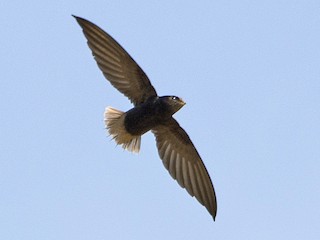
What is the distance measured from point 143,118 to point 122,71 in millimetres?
601

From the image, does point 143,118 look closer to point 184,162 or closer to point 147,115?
point 147,115

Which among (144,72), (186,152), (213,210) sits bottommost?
(213,210)

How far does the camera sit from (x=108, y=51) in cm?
1054

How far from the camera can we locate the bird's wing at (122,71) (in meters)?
10.5

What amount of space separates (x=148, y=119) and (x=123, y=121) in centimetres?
30

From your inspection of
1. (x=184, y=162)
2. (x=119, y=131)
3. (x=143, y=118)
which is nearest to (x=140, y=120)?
(x=143, y=118)

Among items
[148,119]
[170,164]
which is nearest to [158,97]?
[148,119]

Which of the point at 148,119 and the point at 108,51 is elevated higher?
the point at 108,51

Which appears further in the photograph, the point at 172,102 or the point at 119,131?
the point at 119,131

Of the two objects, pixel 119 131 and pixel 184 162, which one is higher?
pixel 119 131

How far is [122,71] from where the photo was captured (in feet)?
35.1

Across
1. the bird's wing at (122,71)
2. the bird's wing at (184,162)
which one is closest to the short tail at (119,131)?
the bird's wing at (122,71)

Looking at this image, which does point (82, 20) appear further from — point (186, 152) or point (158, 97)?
point (186, 152)

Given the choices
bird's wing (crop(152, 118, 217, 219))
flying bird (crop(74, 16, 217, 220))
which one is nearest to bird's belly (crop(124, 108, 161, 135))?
flying bird (crop(74, 16, 217, 220))
